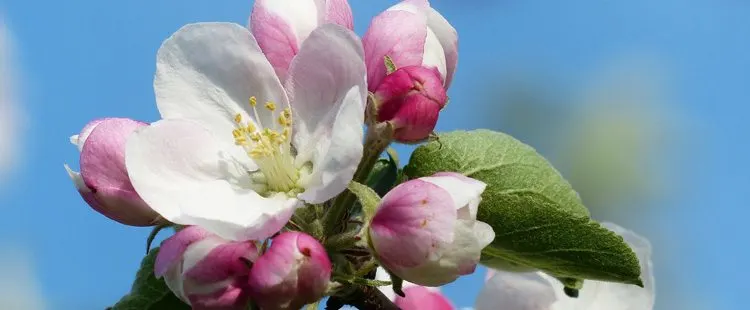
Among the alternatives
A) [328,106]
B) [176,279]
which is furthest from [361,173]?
[176,279]

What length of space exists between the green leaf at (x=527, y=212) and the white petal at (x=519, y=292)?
214 millimetres

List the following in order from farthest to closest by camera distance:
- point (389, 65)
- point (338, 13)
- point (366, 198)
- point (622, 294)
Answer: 1. point (622, 294)
2. point (338, 13)
3. point (389, 65)
4. point (366, 198)

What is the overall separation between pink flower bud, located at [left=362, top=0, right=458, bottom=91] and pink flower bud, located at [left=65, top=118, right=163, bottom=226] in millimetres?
386

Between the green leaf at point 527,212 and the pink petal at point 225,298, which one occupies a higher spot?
the green leaf at point 527,212

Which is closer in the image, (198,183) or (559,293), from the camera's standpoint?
(198,183)

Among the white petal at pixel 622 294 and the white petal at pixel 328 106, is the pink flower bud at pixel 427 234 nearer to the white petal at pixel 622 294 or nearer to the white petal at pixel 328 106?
the white petal at pixel 328 106

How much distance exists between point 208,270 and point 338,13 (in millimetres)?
537

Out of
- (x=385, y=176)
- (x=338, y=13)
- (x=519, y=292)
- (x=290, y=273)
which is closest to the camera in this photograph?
(x=290, y=273)

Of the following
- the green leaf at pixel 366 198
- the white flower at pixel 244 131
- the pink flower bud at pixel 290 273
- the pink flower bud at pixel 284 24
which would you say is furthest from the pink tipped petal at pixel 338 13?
the pink flower bud at pixel 290 273

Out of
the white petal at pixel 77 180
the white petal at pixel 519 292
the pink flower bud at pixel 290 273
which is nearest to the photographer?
the pink flower bud at pixel 290 273

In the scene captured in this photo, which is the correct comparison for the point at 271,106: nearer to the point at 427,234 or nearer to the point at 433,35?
the point at 433,35

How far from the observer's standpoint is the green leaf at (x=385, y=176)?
80.9 inches

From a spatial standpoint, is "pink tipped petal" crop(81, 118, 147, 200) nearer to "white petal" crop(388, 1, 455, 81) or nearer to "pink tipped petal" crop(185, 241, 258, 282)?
"pink tipped petal" crop(185, 241, 258, 282)

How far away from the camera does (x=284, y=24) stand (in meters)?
1.84
